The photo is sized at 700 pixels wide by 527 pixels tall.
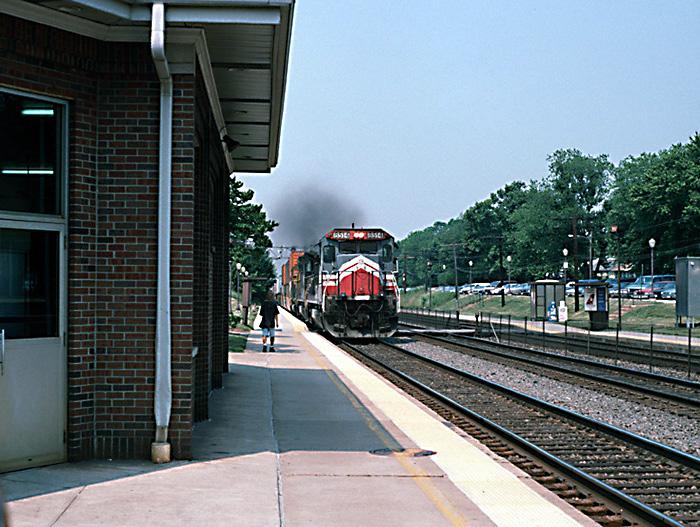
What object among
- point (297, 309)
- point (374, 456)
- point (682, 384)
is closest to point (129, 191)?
point (374, 456)

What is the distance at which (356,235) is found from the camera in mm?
31484

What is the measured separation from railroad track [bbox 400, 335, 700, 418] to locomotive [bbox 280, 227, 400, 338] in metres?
3.35

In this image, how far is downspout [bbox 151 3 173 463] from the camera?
8789 mm

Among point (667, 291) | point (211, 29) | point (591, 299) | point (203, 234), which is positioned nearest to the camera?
point (211, 29)

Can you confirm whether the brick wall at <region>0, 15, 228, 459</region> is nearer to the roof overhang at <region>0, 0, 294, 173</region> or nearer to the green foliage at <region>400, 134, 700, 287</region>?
the roof overhang at <region>0, 0, 294, 173</region>

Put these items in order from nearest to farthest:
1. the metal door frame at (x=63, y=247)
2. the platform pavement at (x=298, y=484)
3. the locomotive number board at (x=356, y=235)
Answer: the platform pavement at (x=298, y=484), the metal door frame at (x=63, y=247), the locomotive number board at (x=356, y=235)

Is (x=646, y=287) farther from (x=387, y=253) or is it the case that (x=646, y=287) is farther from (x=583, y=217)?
(x=387, y=253)

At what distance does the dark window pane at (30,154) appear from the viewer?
27.0 feet

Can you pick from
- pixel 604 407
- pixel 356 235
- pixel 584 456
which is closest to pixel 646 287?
pixel 356 235

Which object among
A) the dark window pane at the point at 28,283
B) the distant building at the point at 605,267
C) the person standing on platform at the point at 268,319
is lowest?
the person standing on platform at the point at 268,319

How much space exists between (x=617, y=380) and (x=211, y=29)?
12762 mm

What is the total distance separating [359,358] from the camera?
26047mm

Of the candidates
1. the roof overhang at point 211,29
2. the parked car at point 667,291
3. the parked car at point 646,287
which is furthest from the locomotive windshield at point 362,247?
the parked car at point 646,287

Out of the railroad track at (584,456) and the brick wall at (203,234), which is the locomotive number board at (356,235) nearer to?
the railroad track at (584,456)
